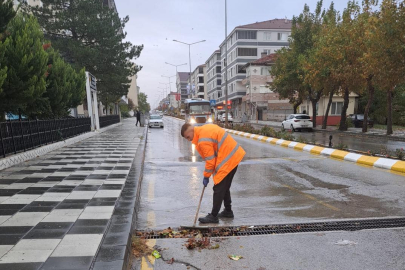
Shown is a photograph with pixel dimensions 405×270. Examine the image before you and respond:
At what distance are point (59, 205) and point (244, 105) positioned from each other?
180 feet

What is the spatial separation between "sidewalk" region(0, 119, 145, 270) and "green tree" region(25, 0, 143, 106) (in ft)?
60.0

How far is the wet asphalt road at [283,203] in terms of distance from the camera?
356 centimetres

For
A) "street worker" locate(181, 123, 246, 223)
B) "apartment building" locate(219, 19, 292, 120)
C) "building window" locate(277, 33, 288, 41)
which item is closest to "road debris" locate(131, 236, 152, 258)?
"street worker" locate(181, 123, 246, 223)

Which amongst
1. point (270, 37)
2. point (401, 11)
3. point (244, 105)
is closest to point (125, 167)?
point (401, 11)

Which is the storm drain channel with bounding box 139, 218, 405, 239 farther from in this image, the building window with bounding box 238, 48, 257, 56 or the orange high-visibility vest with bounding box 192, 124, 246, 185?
the building window with bounding box 238, 48, 257, 56

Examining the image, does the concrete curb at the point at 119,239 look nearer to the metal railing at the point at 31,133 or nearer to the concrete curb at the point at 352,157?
the metal railing at the point at 31,133

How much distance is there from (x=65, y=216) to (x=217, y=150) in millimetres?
2445

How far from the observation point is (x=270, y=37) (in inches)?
2288

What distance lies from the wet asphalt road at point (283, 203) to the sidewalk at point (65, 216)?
53cm

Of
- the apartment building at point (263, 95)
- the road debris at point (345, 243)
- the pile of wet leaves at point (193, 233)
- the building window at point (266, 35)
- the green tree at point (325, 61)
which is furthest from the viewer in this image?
the building window at point (266, 35)

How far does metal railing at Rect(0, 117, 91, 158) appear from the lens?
29.2 feet

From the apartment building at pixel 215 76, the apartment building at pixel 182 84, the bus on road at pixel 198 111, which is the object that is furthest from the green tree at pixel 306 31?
the apartment building at pixel 182 84

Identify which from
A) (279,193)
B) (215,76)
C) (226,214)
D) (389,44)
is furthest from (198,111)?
(215,76)

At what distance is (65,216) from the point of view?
14.5 feet
